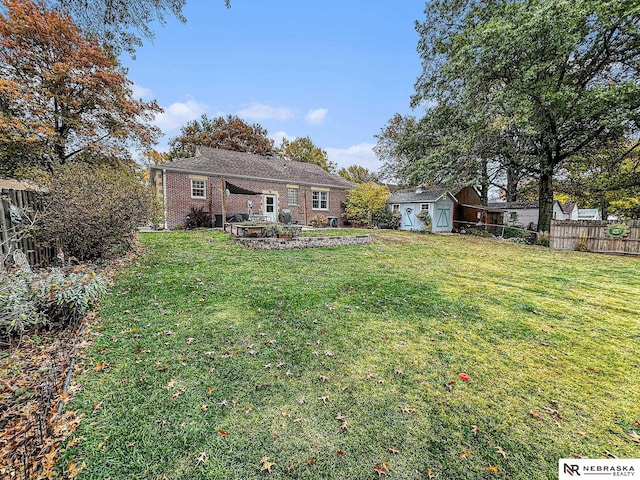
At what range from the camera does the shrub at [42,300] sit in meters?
3.30

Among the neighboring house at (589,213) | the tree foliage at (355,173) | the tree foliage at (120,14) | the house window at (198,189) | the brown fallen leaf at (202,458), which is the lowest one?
the brown fallen leaf at (202,458)

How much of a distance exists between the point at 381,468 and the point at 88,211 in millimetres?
6601

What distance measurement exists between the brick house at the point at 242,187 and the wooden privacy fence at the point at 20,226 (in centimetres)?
699

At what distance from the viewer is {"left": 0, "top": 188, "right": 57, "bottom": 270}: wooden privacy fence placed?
4559mm

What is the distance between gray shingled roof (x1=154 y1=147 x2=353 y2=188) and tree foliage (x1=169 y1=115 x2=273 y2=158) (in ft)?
37.3

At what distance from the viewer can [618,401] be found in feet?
8.68

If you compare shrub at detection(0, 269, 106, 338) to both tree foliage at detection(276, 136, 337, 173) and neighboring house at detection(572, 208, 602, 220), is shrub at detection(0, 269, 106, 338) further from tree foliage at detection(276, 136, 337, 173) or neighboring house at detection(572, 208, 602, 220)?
neighboring house at detection(572, 208, 602, 220)

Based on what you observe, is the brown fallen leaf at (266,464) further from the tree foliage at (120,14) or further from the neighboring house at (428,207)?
the neighboring house at (428,207)

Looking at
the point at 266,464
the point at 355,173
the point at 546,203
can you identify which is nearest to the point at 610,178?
the point at 546,203

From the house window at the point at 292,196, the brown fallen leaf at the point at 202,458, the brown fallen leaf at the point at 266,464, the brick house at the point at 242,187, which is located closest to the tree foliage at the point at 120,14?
the brown fallen leaf at the point at 202,458

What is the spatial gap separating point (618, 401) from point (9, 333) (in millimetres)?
6666

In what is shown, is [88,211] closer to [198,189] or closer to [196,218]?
[196,218]

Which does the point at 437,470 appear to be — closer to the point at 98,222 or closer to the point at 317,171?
the point at 98,222

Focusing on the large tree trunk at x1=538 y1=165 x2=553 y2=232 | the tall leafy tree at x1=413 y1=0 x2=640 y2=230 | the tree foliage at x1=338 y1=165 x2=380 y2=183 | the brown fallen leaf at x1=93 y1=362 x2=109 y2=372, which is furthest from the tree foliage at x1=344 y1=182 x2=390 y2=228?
the tree foliage at x1=338 y1=165 x2=380 y2=183
